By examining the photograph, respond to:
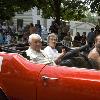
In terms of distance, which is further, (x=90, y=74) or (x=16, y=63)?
(x=16, y=63)

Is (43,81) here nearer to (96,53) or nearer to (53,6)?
(96,53)

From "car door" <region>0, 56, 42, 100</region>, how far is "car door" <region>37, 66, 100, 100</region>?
0.38ft

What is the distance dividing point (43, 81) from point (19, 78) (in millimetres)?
375

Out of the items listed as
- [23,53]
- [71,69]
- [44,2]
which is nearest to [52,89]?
[71,69]

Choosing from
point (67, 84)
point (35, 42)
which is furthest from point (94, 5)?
point (67, 84)

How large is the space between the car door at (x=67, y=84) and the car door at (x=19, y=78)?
0.12 meters

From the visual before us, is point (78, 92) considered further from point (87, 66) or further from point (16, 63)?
point (16, 63)

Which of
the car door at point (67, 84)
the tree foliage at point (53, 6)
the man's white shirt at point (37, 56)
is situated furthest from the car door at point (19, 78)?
the tree foliage at point (53, 6)

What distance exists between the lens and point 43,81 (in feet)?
15.5

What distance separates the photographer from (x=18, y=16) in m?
52.5

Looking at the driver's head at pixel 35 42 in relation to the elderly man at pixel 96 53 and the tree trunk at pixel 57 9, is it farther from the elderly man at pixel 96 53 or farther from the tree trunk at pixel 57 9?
the tree trunk at pixel 57 9

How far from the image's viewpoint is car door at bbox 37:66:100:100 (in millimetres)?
4332

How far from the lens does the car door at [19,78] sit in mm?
4848

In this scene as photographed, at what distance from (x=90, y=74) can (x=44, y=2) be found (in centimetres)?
2130
